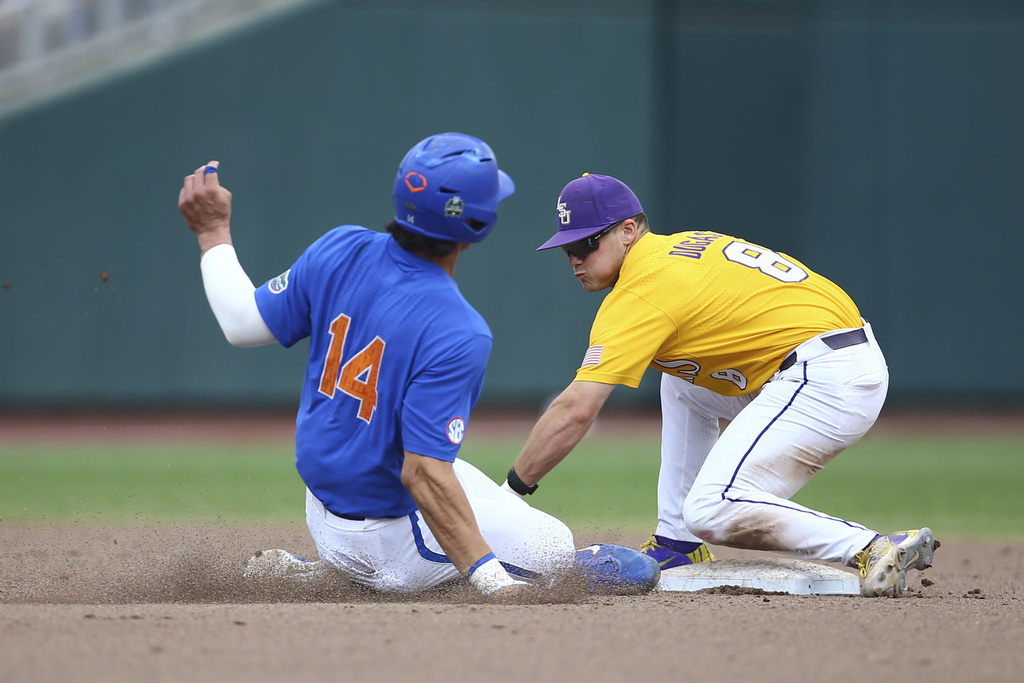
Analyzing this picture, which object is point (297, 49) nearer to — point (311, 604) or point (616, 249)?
point (616, 249)

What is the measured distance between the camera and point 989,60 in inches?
631

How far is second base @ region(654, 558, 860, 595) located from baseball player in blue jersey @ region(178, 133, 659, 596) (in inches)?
36.0

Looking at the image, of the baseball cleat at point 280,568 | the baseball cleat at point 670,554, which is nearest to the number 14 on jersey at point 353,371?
the baseball cleat at point 280,568

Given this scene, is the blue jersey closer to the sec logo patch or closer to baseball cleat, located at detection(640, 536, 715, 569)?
A: the sec logo patch

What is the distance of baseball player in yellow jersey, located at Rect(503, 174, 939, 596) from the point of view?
13.5 ft

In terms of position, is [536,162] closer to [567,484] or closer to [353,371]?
[567,484]

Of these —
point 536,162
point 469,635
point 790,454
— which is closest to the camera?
point 469,635

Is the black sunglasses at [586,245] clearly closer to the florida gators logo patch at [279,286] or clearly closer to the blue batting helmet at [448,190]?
the blue batting helmet at [448,190]

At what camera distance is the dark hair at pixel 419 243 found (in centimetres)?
355

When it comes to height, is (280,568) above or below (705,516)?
below

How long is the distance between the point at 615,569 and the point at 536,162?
11.8 m

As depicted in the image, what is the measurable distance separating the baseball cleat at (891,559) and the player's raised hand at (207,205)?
259 cm

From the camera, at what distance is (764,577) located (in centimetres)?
436

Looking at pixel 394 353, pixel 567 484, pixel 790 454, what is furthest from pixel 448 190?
pixel 567 484
